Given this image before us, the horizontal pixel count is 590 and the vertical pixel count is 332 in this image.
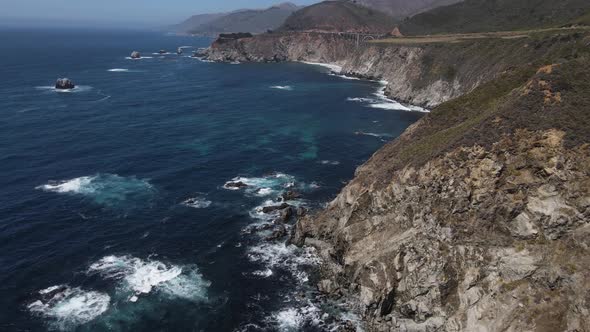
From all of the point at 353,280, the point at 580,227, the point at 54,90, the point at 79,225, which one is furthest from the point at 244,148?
the point at 54,90

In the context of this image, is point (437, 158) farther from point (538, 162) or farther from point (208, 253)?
point (208, 253)

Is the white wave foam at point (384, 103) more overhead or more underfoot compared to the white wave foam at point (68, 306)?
more overhead

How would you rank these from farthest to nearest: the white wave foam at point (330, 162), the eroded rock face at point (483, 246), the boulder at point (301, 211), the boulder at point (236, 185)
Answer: the white wave foam at point (330, 162) → the boulder at point (236, 185) → the boulder at point (301, 211) → the eroded rock face at point (483, 246)

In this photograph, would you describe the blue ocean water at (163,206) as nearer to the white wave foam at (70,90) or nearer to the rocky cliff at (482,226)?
the rocky cliff at (482,226)

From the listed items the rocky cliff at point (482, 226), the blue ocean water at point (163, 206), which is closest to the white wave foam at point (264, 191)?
the blue ocean water at point (163, 206)

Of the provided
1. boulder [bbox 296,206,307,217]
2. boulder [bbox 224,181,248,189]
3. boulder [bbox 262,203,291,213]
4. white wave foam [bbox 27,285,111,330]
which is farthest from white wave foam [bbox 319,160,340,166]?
white wave foam [bbox 27,285,111,330]

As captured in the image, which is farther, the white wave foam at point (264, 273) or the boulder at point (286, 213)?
the boulder at point (286, 213)
